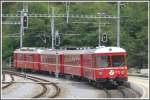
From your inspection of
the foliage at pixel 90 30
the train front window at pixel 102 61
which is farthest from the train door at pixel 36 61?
the train front window at pixel 102 61

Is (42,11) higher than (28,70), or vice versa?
(42,11)

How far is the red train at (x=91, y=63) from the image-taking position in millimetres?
31719

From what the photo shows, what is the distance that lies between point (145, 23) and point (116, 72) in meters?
29.8

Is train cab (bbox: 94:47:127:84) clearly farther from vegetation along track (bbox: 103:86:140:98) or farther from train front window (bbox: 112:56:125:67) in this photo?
vegetation along track (bbox: 103:86:140:98)

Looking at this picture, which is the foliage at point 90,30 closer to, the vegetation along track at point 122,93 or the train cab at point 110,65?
the train cab at point 110,65

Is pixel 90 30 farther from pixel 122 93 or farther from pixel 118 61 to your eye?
pixel 122 93

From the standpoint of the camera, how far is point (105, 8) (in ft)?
260

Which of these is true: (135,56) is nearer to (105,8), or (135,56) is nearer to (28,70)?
(28,70)

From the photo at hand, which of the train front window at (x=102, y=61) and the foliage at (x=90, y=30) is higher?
the foliage at (x=90, y=30)

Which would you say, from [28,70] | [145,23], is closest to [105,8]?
[145,23]

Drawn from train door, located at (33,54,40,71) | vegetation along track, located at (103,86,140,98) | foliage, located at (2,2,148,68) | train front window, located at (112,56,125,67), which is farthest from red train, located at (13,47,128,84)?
foliage, located at (2,2,148,68)

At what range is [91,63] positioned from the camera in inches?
1289

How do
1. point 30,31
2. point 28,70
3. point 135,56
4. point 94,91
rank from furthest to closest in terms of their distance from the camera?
point 30,31 → point 28,70 → point 135,56 → point 94,91

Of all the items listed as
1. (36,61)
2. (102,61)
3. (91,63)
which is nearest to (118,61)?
(102,61)
